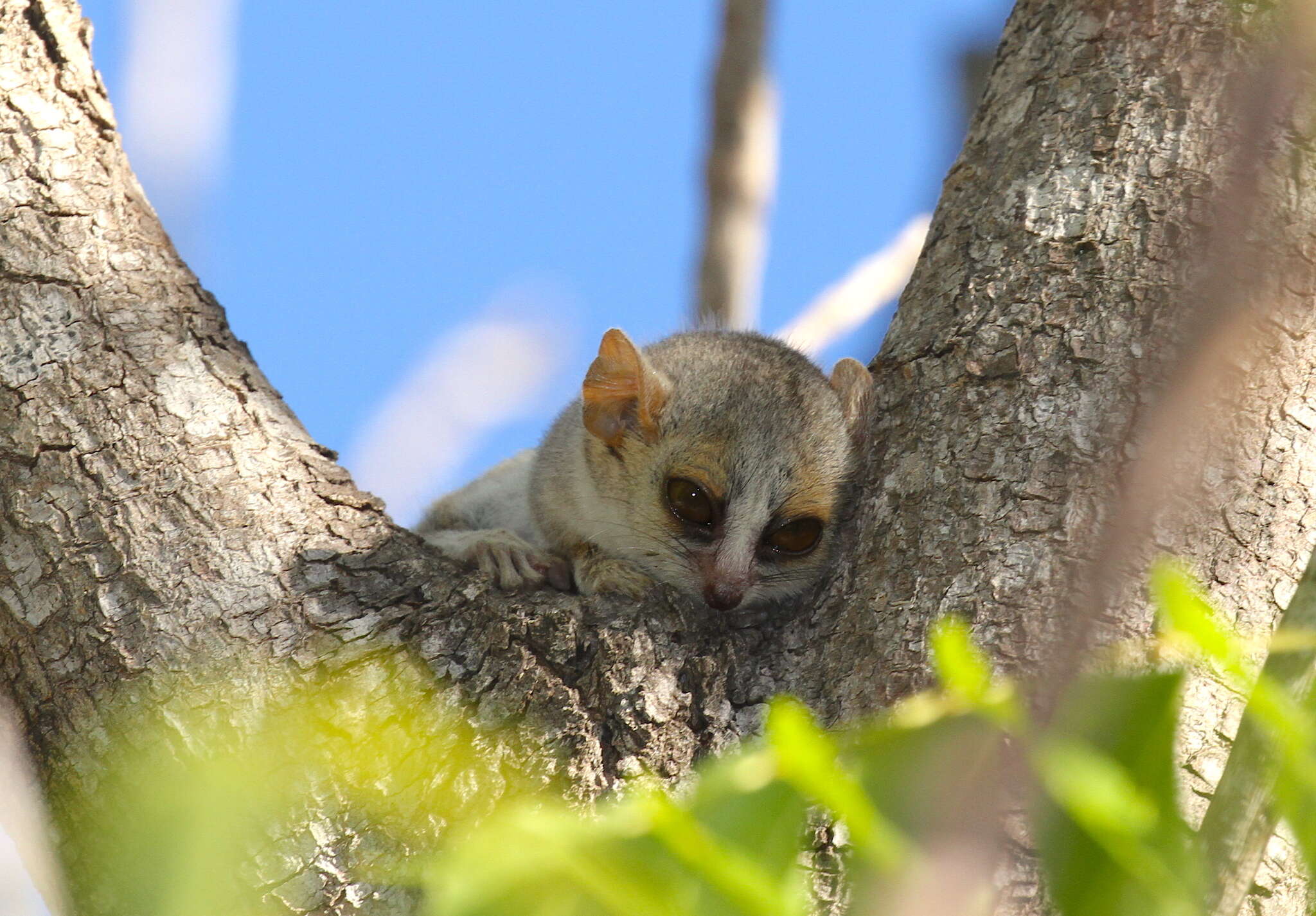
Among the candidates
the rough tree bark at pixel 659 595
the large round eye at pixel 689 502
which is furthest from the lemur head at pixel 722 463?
the rough tree bark at pixel 659 595

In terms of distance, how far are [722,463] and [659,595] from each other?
3.36 feet

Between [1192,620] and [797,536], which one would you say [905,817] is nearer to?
[1192,620]

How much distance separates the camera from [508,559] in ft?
11.4

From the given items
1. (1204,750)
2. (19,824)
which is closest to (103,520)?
(19,824)

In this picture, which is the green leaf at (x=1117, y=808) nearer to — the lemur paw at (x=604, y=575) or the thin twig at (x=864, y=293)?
the lemur paw at (x=604, y=575)

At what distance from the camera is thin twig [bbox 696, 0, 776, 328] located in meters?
6.48

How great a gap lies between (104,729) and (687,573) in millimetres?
1630

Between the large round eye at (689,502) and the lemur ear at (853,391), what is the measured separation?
1.59 ft

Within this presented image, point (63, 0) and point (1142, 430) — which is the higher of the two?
point (63, 0)

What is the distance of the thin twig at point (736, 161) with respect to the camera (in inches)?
255

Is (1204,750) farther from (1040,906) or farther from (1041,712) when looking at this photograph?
(1041,712)

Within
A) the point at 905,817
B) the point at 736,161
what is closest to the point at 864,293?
the point at 736,161

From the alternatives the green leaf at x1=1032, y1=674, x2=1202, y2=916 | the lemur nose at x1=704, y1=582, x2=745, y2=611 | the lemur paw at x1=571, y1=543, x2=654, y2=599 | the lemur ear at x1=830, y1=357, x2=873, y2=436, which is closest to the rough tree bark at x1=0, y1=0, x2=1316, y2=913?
the lemur paw at x1=571, y1=543, x2=654, y2=599

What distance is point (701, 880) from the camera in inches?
41.1
